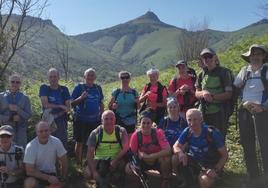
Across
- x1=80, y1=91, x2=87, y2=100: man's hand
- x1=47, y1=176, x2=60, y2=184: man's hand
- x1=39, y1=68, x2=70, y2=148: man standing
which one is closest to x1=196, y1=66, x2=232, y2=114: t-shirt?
x1=80, y1=91, x2=87, y2=100: man's hand

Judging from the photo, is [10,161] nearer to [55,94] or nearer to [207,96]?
[55,94]

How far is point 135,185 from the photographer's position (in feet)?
28.2

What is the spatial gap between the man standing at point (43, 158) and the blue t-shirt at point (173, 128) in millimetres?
2120

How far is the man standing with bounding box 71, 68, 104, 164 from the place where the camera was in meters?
9.72

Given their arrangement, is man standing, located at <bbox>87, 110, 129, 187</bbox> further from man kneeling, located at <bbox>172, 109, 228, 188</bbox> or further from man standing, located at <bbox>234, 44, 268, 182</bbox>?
man standing, located at <bbox>234, 44, 268, 182</bbox>

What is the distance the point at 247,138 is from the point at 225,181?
1.15 metres

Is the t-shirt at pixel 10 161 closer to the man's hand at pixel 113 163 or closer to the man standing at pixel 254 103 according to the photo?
the man's hand at pixel 113 163

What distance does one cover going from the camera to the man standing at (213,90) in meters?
8.54

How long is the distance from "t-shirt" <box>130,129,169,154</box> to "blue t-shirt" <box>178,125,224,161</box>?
407mm

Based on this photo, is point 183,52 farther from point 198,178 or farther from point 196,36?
point 198,178

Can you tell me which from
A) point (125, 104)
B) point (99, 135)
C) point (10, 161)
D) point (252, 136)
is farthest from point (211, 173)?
point (10, 161)

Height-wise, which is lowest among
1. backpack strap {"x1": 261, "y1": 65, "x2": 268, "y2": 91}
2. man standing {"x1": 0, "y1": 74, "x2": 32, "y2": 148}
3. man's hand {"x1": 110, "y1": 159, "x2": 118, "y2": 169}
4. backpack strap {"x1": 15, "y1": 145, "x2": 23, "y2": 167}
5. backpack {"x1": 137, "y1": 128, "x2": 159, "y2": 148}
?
man's hand {"x1": 110, "y1": 159, "x2": 118, "y2": 169}

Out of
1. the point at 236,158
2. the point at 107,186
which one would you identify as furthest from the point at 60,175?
the point at 236,158

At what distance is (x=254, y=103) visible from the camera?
8.05 meters
